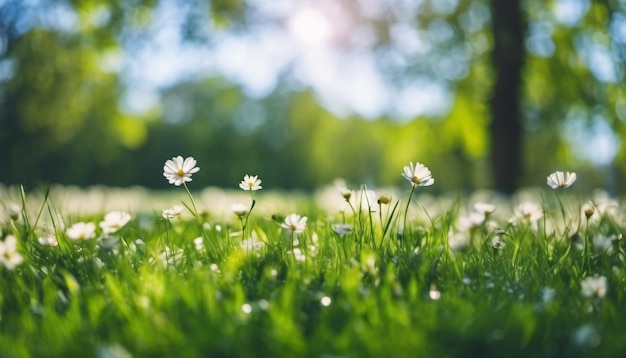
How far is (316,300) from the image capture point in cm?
219

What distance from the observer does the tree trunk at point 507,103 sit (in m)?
10.2

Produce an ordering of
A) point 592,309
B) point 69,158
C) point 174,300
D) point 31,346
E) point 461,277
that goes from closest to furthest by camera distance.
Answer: point 31,346
point 174,300
point 592,309
point 461,277
point 69,158

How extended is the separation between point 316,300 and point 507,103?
9.07m

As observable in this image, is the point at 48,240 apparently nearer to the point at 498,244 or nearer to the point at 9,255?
the point at 9,255

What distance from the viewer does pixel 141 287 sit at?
2.23 meters

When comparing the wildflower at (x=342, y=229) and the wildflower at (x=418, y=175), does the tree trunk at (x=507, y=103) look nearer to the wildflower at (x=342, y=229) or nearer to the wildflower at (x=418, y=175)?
the wildflower at (x=418, y=175)

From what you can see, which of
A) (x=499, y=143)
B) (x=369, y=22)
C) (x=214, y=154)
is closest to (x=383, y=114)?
(x=369, y=22)

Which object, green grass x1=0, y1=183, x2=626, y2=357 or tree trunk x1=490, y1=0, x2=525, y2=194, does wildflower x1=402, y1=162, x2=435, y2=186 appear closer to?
green grass x1=0, y1=183, x2=626, y2=357

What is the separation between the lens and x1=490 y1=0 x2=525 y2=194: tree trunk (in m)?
10.2

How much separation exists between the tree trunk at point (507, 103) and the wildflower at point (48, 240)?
864 cm

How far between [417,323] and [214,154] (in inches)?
1670

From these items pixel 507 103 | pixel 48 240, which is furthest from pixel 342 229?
pixel 507 103

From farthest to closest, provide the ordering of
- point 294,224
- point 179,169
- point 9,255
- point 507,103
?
point 507,103
point 179,169
point 294,224
point 9,255

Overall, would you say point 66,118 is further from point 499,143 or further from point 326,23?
point 499,143
